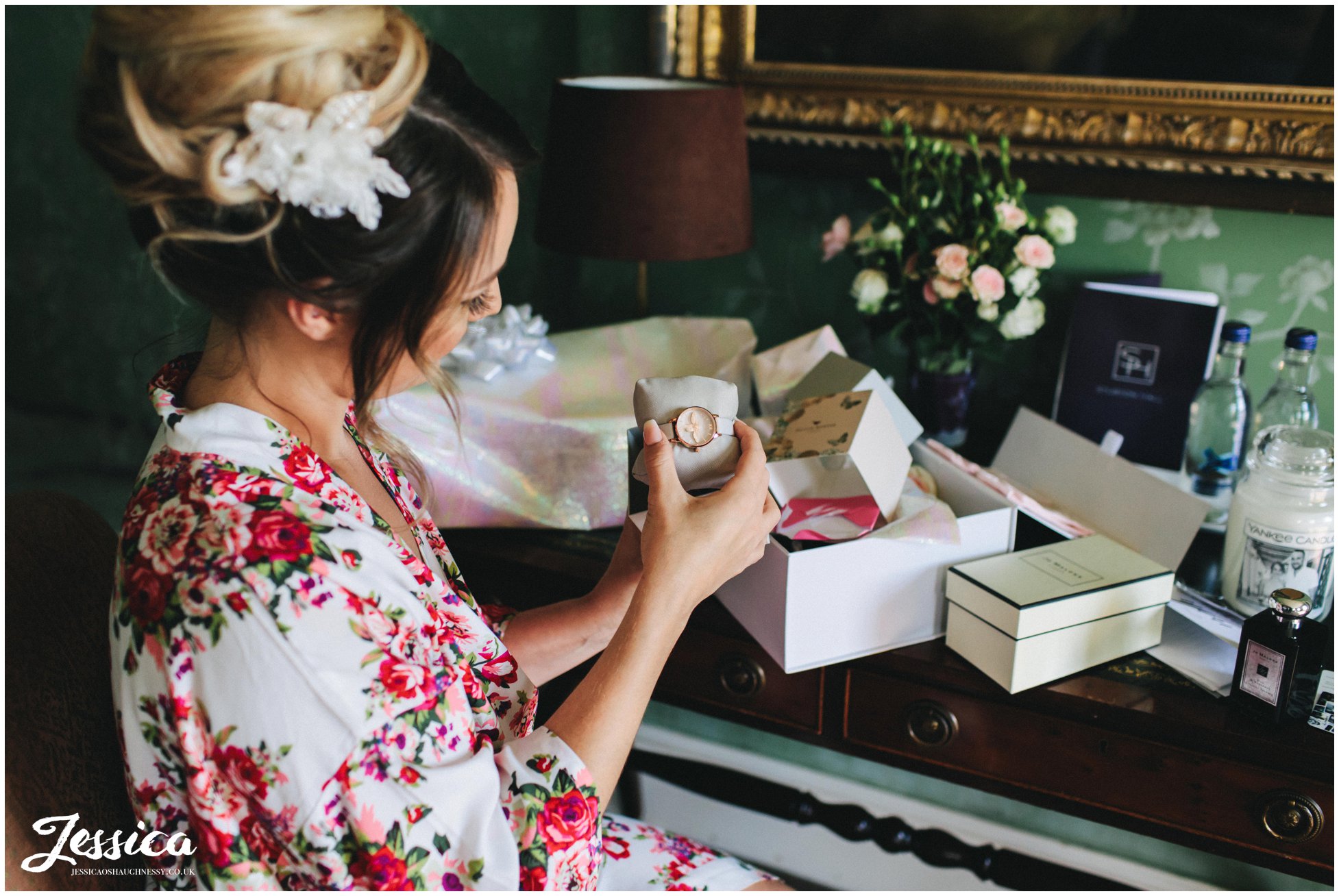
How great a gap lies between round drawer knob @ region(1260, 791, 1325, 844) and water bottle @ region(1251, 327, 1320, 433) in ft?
1.47

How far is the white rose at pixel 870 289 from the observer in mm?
1322

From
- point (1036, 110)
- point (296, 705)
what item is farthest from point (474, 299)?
point (1036, 110)

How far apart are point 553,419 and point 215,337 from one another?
1.58ft

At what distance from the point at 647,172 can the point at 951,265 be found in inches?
16.8

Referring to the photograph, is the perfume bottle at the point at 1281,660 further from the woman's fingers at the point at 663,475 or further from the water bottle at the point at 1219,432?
the woman's fingers at the point at 663,475

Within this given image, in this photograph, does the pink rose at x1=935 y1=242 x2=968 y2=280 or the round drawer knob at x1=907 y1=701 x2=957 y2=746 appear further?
the pink rose at x1=935 y1=242 x2=968 y2=280

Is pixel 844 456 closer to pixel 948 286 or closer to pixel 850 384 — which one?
pixel 850 384

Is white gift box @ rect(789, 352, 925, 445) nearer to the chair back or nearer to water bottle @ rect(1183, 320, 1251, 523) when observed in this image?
water bottle @ rect(1183, 320, 1251, 523)

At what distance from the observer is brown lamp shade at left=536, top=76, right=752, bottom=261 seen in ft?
4.42

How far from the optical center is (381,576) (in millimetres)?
776

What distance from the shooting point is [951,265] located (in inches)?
49.6

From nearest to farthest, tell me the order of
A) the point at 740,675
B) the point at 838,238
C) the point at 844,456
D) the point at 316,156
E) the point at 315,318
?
1. the point at 316,156
2. the point at 315,318
3. the point at 844,456
4. the point at 740,675
5. the point at 838,238

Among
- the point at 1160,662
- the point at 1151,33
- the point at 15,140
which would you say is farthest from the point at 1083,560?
the point at 15,140

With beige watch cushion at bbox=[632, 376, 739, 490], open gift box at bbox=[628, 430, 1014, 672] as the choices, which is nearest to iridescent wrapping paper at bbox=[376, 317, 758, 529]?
open gift box at bbox=[628, 430, 1014, 672]
